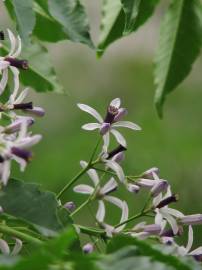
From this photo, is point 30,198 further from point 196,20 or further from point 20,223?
point 196,20

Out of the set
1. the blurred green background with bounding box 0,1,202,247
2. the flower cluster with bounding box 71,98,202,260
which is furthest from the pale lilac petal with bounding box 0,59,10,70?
the blurred green background with bounding box 0,1,202,247

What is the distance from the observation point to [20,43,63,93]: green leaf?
1.87m

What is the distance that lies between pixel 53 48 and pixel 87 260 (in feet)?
20.6

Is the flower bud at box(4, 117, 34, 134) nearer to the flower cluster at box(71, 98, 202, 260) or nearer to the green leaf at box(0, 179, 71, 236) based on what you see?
the green leaf at box(0, 179, 71, 236)

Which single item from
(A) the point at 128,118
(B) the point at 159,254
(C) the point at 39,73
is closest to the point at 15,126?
(B) the point at 159,254

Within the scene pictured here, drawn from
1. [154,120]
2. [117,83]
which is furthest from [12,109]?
[117,83]

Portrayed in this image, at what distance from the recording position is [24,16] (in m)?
1.48

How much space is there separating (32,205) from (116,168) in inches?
8.5

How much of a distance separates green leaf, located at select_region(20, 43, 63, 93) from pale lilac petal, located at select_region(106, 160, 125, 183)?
42cm

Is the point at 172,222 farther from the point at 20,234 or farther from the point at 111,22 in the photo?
the point at 111,22

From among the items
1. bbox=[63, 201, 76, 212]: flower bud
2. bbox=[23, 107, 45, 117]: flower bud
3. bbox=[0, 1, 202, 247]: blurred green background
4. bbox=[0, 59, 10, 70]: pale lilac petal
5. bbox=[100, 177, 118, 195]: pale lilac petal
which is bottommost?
bbox=[0, 1, 202, 247]: blurred green background

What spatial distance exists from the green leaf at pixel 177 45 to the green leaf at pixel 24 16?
1.51ft

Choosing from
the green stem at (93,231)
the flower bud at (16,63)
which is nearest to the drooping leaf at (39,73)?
the flower bud at (16,63)

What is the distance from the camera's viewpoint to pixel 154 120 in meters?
4.21
